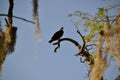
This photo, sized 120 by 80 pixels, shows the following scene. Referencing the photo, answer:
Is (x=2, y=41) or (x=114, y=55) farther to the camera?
(x=114, y=55)

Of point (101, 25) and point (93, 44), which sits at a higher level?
point (101, 25)

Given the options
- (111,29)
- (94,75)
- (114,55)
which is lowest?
(94,75)

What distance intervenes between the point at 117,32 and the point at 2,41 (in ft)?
3.03

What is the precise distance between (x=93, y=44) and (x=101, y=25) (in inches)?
8.5

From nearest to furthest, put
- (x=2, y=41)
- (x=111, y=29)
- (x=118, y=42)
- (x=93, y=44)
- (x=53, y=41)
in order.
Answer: (x=2, y=41), (x=118, y=42), (x=111, y=29), (x=53, y=41), (x=93, y=44)

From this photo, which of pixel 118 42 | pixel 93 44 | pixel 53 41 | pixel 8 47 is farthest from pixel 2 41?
pixel 93 44

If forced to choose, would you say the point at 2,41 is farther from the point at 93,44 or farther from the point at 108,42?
the point at 93,44

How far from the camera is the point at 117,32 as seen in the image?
2363mm

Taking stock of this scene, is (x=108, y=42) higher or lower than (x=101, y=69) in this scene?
higher

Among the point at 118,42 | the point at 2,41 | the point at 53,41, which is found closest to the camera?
the point at 2,41

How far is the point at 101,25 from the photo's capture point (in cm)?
289

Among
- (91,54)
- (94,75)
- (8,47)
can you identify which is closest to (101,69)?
(94,75)

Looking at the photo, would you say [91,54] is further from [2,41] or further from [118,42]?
[2,41]

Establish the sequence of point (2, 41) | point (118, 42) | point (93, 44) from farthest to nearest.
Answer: point (93, 44), point (118, 42), point (2, 41)
